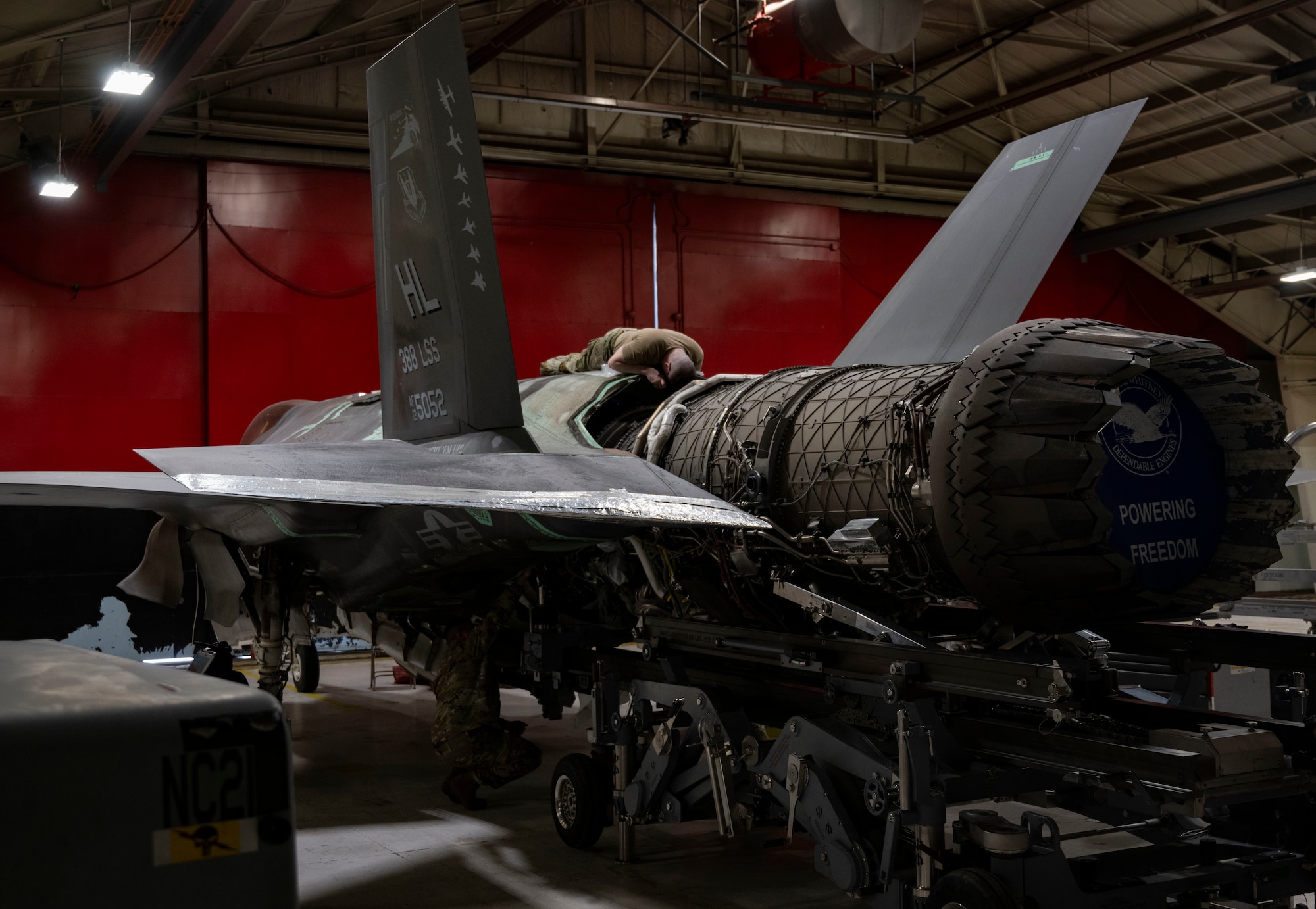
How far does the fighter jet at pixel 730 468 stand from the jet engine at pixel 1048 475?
0.04 ft

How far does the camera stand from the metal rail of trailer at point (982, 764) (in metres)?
3.75

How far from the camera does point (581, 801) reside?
6020mm

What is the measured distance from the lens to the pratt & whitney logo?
4.11 metres

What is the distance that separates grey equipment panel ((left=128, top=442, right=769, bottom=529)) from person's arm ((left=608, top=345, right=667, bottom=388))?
4.31 feet

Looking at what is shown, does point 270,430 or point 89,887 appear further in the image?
point 270,430

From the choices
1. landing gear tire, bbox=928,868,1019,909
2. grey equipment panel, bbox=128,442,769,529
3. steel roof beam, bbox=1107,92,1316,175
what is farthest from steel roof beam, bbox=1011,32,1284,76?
landing gear tire, bbox=928,868,1019,909

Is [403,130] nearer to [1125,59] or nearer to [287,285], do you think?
[287,285]

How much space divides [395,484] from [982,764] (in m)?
2.67

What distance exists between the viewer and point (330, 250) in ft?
50.9

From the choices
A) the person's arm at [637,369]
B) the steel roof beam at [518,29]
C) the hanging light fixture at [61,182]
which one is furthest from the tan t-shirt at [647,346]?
the steel roof beam at [518,29]

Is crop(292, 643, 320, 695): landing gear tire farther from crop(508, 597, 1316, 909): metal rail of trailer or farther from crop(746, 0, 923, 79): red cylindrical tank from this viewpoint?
crop(746, 0, 923, 79): red cylindrical tank

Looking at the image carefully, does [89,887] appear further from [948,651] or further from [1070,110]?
[1070,110]

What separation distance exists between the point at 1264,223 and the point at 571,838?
19.4 meters

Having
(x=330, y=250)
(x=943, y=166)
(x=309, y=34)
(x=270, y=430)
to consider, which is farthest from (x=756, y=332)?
(x=270, y=430)
